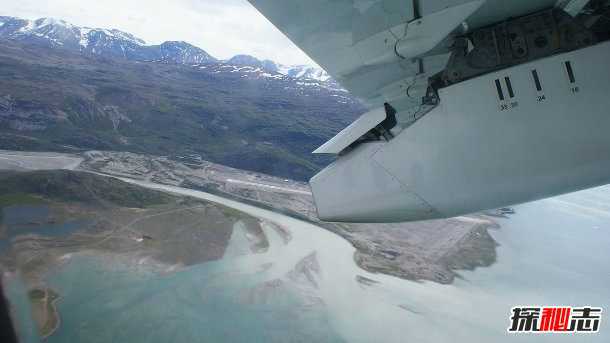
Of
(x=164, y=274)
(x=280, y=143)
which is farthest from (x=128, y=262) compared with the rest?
(x=280, y=143)

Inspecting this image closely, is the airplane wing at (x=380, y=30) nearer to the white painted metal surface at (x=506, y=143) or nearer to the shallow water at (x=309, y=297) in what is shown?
the white painted metal surface at (x=506, y=143)

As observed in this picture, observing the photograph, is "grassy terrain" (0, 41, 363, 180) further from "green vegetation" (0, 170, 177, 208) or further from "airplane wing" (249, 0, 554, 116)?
"airplane wing" (249, 0, 554, 116)

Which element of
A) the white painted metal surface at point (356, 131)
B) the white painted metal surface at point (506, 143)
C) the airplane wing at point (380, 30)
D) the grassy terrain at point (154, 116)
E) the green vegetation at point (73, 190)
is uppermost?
the grassy terrain at point (154, 116)

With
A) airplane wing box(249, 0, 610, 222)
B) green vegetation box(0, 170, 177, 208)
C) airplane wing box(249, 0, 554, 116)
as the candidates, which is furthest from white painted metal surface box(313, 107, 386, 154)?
green vegetation box(0, 170, 177, 208)

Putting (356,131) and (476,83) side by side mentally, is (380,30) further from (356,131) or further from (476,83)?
(356,131)

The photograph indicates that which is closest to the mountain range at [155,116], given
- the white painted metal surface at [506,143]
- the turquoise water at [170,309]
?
the turquoise water at [170,309]

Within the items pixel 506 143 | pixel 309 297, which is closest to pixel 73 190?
pixel 309 297
